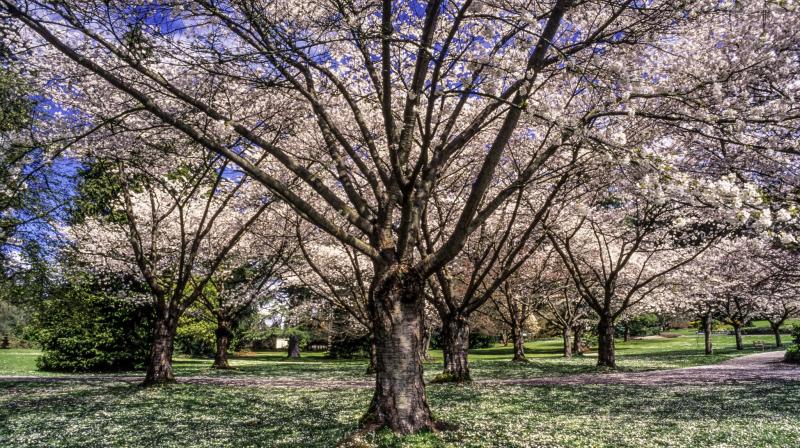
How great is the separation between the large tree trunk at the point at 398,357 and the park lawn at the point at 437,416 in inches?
14.8

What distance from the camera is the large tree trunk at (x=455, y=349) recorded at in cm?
1741

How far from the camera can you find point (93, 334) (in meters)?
27.6

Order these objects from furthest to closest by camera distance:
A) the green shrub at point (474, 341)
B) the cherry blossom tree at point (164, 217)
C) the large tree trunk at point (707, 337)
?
the green shrub at point (474, 341), the large tree trunk at point (707, 337), the cherry blossom tree at point (164, 217)

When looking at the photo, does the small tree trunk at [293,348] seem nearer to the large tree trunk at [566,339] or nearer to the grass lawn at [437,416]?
the large tree trunk at [566,339]

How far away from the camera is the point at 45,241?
12.6 m

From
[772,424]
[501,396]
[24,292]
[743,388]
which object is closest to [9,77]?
[24,292]

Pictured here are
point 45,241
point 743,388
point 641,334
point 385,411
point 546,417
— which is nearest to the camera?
point 385,411

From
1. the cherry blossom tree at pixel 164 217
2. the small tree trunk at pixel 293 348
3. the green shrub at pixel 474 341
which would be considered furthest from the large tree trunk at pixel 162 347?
the green shrub at pixel 474 341

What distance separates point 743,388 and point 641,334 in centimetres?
6171

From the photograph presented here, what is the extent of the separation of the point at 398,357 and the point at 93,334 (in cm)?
2680

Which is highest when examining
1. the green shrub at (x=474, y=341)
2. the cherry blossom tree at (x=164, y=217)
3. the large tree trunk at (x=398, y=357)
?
the cherry blossom tree at (x=164, y=217)

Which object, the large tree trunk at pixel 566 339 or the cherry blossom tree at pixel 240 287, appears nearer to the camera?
the cherry blossom tree at pixel 240 287

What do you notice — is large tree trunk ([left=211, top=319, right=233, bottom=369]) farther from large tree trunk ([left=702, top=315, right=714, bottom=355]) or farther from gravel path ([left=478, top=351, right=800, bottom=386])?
large tree trunk ([left=702, top=315, right=714, bottom=355])

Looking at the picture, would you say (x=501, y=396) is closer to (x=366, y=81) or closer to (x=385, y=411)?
(x=385, y=411)
